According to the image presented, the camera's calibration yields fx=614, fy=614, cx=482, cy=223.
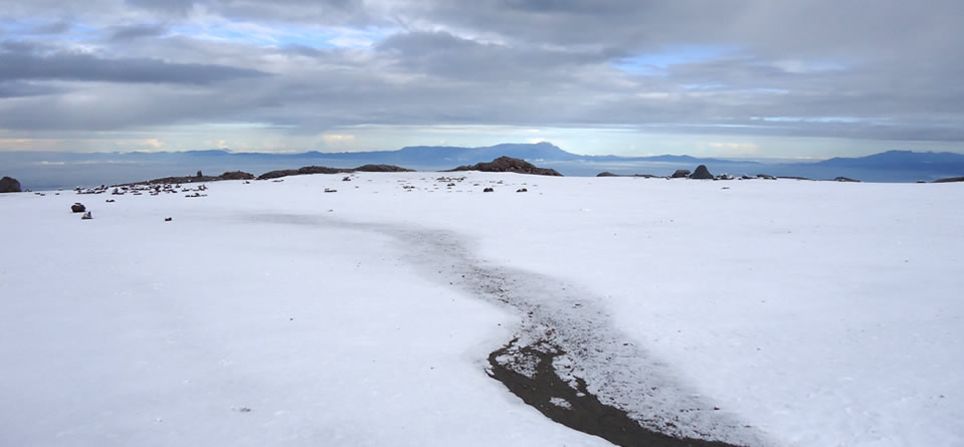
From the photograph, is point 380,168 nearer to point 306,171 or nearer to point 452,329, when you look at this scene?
point 306,171

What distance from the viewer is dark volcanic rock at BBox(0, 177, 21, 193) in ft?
141

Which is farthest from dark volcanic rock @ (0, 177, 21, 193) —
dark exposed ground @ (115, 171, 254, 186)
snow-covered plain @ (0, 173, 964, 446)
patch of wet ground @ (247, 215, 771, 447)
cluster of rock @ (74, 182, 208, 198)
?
patch of wet ground @ (247, 215, 771, 447)

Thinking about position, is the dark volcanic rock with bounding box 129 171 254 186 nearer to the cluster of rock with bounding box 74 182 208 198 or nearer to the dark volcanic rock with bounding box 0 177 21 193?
the cluster of rock with bounding box 74 182 208 198

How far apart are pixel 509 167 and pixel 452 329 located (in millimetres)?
44577

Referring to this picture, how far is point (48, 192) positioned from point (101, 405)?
4082 cm

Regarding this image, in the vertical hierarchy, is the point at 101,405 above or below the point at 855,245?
below

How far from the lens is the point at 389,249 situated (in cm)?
1814

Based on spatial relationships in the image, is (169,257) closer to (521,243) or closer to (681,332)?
(521,243)

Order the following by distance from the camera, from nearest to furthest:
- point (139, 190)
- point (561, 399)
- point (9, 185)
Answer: point (561, 399) < point (139, 190) < point (9, 185)

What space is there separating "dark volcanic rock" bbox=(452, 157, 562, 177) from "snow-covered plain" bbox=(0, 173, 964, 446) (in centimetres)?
3200

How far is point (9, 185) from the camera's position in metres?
43.5

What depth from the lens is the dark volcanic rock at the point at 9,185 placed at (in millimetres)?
43075

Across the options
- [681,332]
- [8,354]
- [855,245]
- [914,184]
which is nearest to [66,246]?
[8,354]

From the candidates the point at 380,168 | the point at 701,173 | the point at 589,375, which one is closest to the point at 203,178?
the point at 380,168
